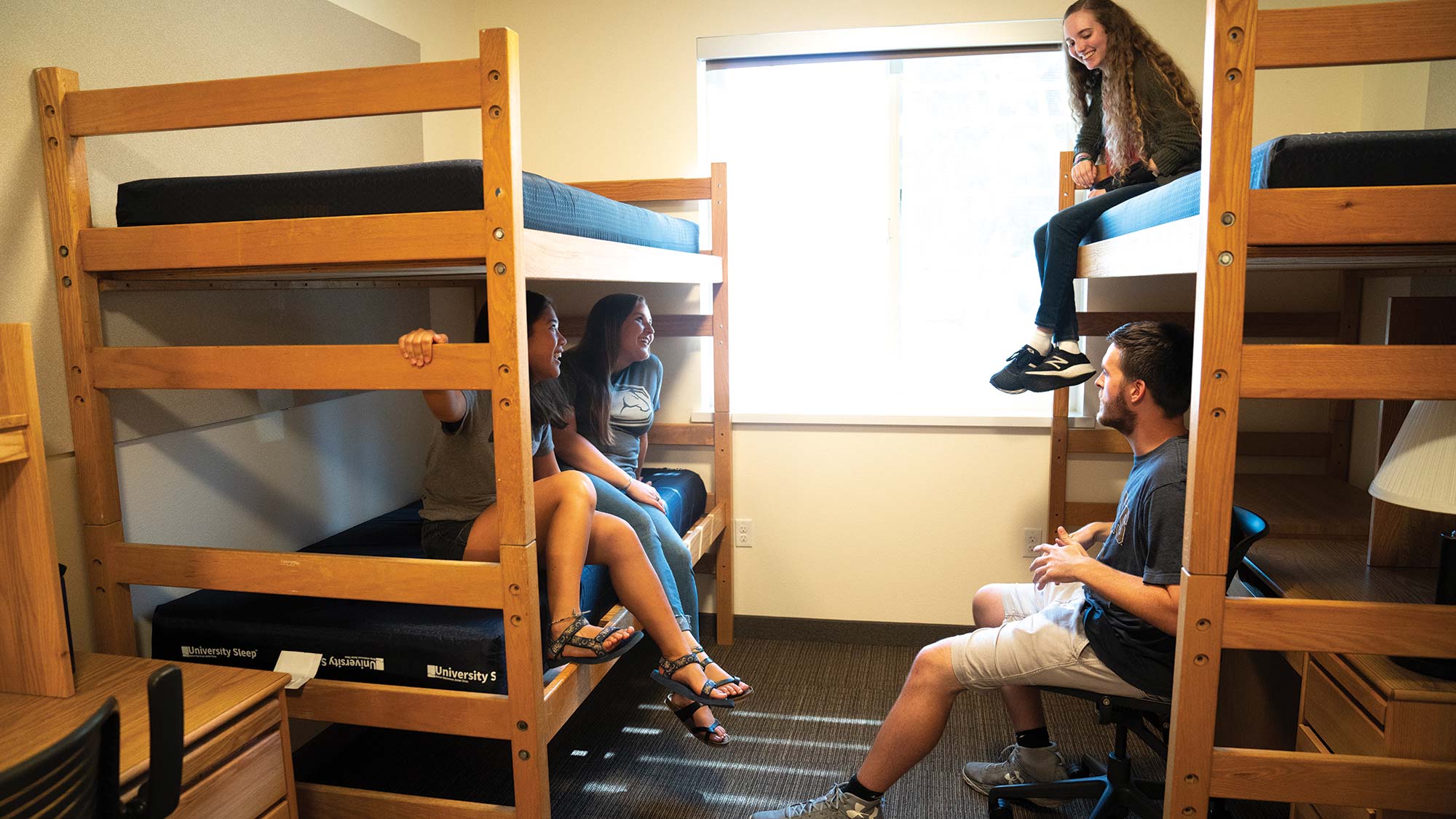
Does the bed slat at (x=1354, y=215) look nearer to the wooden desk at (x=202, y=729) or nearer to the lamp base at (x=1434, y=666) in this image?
the lamp base at (x=1434, y=666)

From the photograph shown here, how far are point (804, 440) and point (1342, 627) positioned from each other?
6.33 ft

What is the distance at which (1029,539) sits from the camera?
309 cm

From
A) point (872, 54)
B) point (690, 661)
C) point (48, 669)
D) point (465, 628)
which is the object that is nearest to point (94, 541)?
point (48, 669)

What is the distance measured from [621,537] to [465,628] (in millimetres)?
441

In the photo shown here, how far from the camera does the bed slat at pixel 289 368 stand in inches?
60.8

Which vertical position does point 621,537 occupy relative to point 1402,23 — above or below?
below

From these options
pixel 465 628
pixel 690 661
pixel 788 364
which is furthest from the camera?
pixel 788 364

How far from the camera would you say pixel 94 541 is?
1.80m

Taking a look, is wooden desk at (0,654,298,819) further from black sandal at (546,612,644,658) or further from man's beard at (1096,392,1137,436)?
man's beard at (1096,392,1137,436)

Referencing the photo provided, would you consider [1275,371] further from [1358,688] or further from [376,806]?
[376,806]

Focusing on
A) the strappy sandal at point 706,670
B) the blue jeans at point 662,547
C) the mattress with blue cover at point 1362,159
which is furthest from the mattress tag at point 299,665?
the mattress with blue cover at point 1362,159

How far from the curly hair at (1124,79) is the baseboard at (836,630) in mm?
1679

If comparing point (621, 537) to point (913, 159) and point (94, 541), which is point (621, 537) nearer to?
point (94, 541)

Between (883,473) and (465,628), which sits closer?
(465,628)
